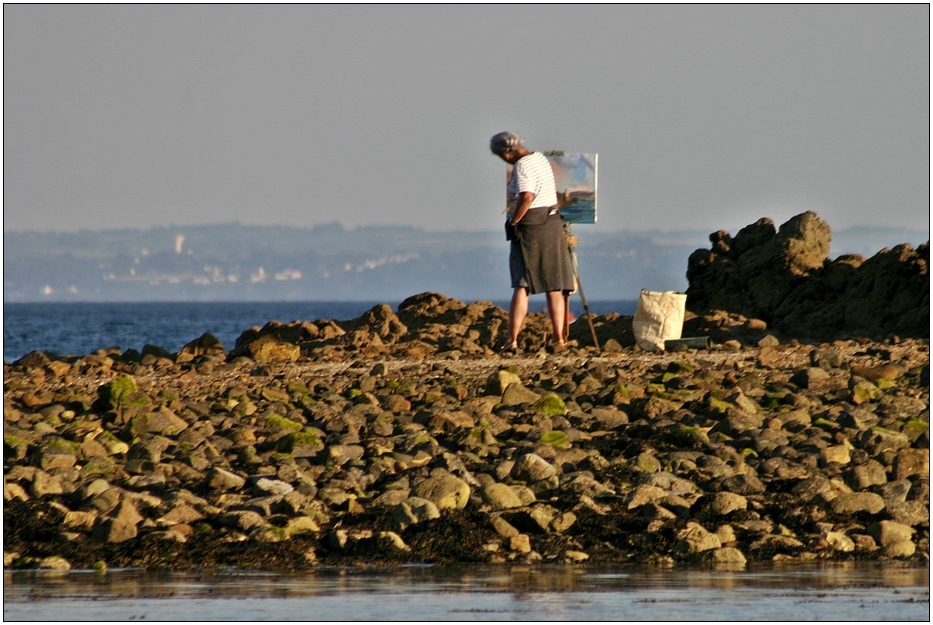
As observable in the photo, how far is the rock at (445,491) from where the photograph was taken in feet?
22.8

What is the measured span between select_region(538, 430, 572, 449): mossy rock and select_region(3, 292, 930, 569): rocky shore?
2.5 inches

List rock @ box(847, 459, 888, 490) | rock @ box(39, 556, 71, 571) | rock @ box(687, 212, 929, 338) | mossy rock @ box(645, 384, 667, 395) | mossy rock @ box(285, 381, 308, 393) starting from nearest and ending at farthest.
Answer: rock @ box(39, 556, 71, 571) → rock @ box(847, 459, 888, 490) → mossy rock @ box(645, 384, 667, 395) → mossy rock @ box(285, 381, 308, 393) → rock @ box(687, 212, 929, 338)

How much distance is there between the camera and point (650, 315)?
1160 centimetres

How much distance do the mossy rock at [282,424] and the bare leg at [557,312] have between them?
9.46 feet

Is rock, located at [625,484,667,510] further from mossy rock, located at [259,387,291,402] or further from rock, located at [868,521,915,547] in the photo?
mossy rock, located at [259,387,291,402]

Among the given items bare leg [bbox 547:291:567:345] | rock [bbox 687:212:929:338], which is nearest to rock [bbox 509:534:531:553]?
bare leg [bbox 547:291:567:345]

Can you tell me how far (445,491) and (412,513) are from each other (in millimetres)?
271

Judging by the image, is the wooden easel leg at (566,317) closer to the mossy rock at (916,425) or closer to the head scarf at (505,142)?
the head scarf at (505,142)

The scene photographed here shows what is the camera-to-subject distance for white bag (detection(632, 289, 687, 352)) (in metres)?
11.5

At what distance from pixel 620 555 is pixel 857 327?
6.79 m

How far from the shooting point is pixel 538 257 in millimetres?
10508

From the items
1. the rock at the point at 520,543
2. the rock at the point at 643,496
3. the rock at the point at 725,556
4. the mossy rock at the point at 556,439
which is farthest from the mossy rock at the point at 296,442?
the rock at the point at 725,556

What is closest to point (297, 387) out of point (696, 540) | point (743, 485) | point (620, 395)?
point (620, 395)

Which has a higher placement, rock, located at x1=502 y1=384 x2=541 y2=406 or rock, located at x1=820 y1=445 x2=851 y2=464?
rock, located at x1=502 y1=384 x2=541 y2=406
